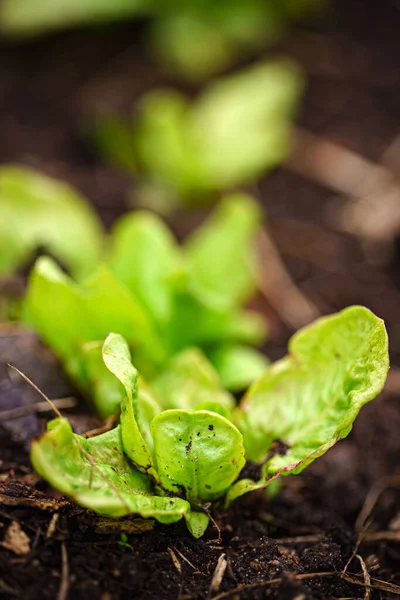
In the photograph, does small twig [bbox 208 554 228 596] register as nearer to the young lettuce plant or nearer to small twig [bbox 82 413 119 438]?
the young lettuce plant

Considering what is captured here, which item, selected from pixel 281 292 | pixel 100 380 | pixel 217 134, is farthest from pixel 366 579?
pixel 217 134

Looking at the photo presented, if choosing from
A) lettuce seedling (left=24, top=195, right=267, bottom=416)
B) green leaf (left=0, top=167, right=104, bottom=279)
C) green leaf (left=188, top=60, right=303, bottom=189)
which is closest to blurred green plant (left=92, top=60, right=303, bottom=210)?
green leaf (left=188, top=60, right=303, bottom=189)

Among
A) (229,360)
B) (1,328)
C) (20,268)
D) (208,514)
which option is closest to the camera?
(208,514)

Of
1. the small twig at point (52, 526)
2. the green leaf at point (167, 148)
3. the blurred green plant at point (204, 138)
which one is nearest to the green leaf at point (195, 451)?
the small twig at point (52, 526)

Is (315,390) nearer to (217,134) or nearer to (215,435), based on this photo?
(215,435)

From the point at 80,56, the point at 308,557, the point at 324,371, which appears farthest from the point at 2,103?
the point at 308,557

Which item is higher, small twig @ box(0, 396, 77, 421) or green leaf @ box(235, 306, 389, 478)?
green leaf @ box(235, 306, 389, 478)

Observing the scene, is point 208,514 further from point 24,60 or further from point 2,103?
point 24,60
